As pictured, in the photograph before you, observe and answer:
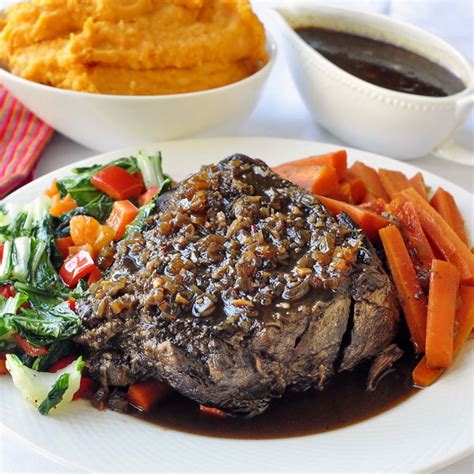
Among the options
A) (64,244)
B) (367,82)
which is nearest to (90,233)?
(64,244)

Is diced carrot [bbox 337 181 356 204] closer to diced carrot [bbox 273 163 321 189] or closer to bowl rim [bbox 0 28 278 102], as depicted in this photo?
diced carrot [bbox 273 163 321 189]

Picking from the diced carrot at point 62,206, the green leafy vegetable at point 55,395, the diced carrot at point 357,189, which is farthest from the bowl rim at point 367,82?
the green leafy vegetable at point 55,395

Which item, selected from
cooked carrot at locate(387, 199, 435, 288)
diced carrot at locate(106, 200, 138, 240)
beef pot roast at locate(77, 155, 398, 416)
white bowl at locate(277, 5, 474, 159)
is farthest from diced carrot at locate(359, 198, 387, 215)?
diced carrot at locate(106, 200, 138, 240)

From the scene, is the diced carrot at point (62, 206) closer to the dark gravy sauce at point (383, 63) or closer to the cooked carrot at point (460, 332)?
the cooked carrot at point (460, 332)

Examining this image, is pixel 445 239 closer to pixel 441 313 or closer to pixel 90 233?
pixel 441 313

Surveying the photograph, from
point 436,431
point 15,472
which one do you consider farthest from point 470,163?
point 15,472
